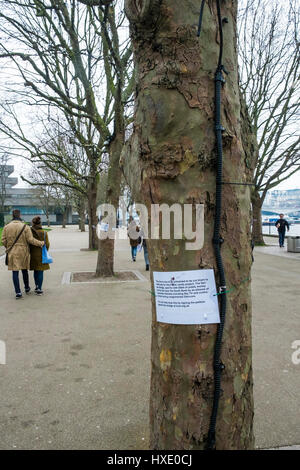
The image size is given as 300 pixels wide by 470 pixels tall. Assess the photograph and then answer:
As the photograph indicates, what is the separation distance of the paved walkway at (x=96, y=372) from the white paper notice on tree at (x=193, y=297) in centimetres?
143

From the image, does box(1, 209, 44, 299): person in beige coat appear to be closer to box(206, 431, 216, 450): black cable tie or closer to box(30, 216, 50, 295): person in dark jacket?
box(30, 216, 50, 295): person in dark jacket

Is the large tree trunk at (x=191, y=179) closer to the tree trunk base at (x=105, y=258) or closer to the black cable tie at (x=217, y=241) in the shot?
the black cable tie at (x=217, y=241)

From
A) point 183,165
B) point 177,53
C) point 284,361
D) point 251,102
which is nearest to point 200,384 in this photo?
point 183,165

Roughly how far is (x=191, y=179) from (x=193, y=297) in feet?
2.05

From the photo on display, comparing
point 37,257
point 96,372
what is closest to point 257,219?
point 37,257

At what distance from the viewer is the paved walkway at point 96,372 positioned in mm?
2916

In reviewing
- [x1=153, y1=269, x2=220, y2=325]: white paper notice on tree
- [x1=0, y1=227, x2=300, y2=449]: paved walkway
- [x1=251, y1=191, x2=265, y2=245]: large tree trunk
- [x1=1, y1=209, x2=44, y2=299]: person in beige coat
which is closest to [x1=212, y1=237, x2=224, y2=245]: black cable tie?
[x1=153, y1=269, x2=220, y2=325]: white paper notice on tree

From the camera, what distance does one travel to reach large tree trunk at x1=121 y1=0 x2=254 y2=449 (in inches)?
74.3

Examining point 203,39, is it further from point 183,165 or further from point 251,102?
point 251,102

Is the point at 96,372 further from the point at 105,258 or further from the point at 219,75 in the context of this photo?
the point at 105,258

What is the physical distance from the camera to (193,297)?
1931 millimetres

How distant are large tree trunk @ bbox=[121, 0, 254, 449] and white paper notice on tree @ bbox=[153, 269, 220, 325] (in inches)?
1.7

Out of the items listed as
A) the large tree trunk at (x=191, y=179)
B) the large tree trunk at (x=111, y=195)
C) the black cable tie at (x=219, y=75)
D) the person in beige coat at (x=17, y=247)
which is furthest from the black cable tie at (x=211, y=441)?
the large tree trunk at (x=111, y=195)
